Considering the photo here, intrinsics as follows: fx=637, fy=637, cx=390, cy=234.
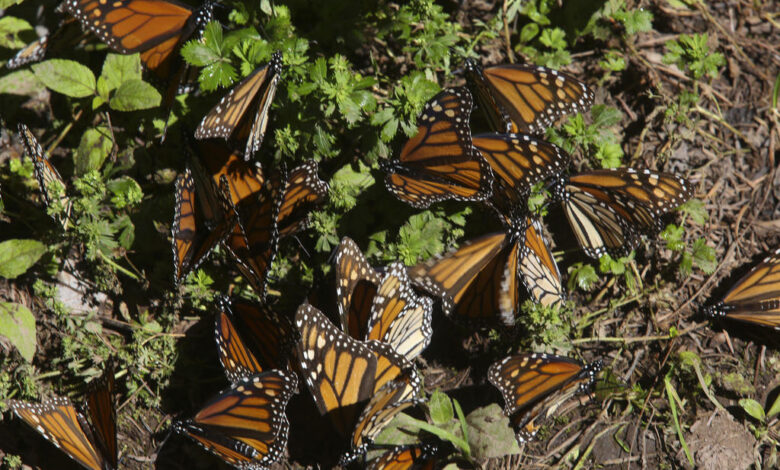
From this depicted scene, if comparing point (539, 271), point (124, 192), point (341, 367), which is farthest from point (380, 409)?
point (124, 192)

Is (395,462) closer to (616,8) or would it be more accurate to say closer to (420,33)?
(420,33)

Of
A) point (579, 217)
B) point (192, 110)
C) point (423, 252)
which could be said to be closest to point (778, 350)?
point (579, 217)

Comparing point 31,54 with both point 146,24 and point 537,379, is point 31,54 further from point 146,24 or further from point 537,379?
point 537,379

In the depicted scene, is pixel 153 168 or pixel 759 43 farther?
pixel 759 43

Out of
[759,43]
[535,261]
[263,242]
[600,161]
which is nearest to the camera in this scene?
[263,242]

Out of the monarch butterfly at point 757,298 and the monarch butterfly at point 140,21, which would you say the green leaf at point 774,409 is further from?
the monarch butterfly at point 140,21

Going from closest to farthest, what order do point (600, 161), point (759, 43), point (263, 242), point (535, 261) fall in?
point (263, 242), point (535, 261), point (600, 161), point (759, 43)
